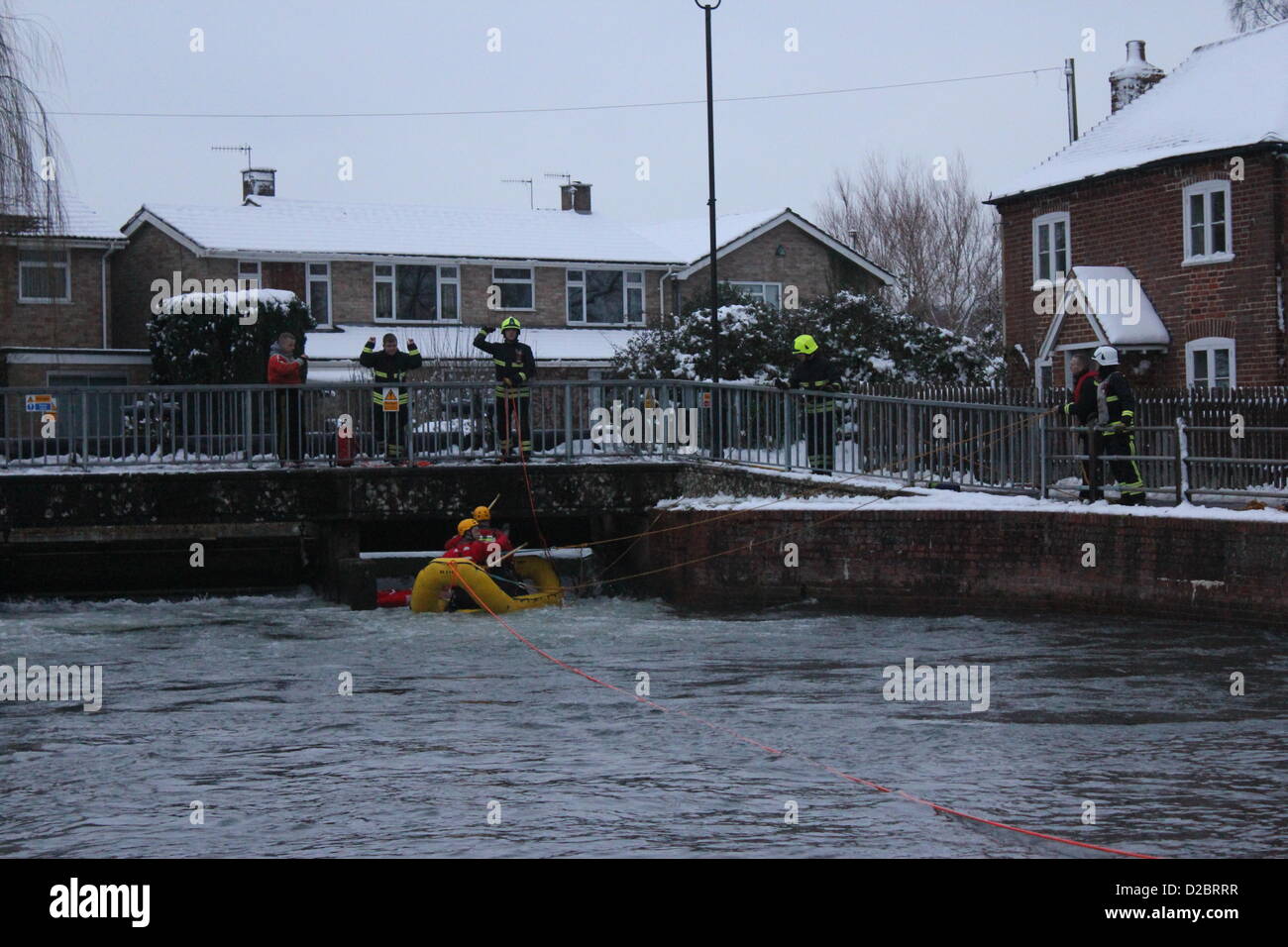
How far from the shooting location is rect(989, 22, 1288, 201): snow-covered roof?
3103 centimetres

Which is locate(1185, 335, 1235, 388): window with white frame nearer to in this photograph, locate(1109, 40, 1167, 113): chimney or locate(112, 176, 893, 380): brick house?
locate(1109, 40, 1167, 113): chimney

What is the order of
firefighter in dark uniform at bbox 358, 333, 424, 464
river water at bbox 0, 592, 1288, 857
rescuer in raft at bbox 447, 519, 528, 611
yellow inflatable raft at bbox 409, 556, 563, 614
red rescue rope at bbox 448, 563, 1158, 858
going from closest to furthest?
red rescue rope at bbox 448, 563, 1158, 858 < river water at bbox 0, 592, 1288, 857 < yellow inflatable raft at bbox 409, 556, 563, 614 < rescuer in raft at bbox 447, 519, 528, 611 < firefighter in dark uniform at bbox 358, 333, 424, 464

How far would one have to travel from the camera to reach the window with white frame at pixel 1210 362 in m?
31.0

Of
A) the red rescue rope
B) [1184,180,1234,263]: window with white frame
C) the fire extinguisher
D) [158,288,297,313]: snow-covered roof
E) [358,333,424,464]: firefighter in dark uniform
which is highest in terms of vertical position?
[1184,180,1234,263]: window with white frame

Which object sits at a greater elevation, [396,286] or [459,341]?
[396,286]

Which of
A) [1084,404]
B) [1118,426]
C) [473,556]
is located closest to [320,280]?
[473,556]

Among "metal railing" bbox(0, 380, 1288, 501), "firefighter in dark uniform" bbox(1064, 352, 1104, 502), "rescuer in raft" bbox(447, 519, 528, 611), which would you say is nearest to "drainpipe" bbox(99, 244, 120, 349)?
"metal railing" bbox(0, 380, 1288, 501)

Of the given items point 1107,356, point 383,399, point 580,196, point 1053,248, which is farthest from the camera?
point 580,196

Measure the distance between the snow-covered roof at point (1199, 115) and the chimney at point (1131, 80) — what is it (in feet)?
4.03

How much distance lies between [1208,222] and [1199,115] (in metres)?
2.63

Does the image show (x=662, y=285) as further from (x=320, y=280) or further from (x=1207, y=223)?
(x=1207, y=223)

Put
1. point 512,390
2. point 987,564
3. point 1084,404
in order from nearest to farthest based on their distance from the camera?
point 987,564 → point 1084,404 → point 512,390

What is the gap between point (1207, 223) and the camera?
31.4 meters

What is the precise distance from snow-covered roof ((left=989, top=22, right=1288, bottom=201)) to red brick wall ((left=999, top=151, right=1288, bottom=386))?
1.08 ft
